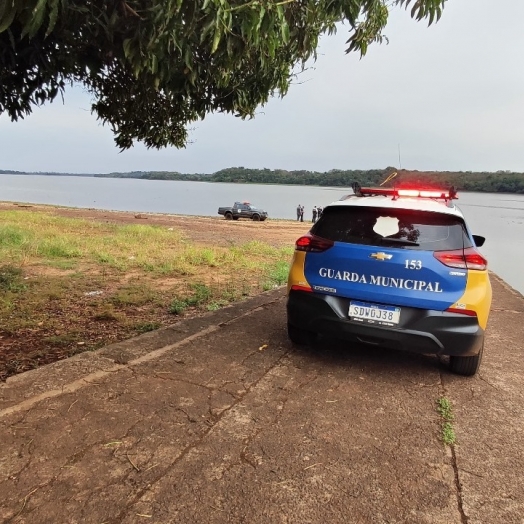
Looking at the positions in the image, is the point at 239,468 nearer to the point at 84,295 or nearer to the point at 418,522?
the point at 418,522

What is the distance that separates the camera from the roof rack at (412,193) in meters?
4.38

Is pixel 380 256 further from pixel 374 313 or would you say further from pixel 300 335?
pixel 300 335

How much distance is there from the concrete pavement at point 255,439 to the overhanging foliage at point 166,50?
2.30 metres

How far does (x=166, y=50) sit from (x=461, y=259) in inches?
109

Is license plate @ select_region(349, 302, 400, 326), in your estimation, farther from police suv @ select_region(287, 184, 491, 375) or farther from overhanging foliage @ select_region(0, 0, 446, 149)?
overhanging foliage @ select_region(0, 0, 446, 149)

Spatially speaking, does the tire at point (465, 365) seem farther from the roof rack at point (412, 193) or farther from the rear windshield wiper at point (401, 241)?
the roof rack at point (412, 193)

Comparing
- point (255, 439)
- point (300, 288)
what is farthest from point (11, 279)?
point (255, 439)

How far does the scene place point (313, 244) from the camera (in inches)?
163

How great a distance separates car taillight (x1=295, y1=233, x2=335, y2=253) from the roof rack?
2.63 ft

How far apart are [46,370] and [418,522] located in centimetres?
301

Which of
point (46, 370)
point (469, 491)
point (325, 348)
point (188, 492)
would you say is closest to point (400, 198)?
point (325, 348)

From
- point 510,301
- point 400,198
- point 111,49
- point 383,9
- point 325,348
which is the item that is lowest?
point 510,301

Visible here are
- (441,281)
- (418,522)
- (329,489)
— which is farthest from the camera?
(441,281)

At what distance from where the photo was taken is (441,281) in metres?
3.66
